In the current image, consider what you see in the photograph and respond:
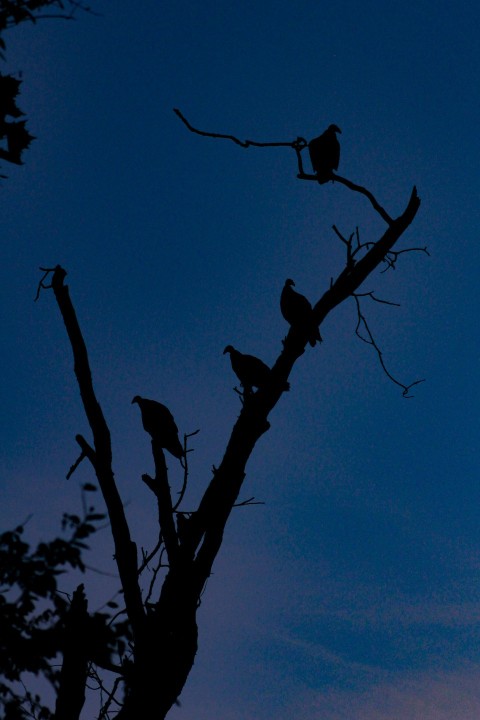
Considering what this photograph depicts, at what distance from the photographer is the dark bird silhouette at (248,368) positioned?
26.0 feet

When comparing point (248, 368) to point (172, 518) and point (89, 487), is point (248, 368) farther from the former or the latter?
point (89, 487)

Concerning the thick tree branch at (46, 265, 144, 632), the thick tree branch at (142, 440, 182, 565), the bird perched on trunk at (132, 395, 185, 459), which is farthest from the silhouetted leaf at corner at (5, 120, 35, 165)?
the bird perched on trunk at (132, 395, 185, 459)

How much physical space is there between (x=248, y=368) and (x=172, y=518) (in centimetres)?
465

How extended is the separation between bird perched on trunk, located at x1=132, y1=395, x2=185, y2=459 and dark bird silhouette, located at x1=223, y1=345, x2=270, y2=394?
1068 mm

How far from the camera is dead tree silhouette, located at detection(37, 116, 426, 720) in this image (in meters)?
3.09

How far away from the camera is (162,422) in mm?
6754

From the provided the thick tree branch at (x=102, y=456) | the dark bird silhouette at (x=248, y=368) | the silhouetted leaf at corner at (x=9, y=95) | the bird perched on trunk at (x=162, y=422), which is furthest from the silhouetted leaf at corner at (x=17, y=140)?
the dark bird silhouette at (x=248, y=368)

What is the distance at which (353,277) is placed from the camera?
3994mm

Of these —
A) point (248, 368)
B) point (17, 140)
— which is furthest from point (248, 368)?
point (17, 140)

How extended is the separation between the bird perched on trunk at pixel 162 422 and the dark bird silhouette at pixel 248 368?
1.07 metres

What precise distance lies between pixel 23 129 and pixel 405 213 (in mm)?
2238

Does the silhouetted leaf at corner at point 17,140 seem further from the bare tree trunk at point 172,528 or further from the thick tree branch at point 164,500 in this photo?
the thick tree branch at point 164,500

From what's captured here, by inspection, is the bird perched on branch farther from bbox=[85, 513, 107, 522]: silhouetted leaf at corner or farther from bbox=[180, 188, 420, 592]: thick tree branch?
bbox=[85, 513, 107, 522]: silhouetted leaf at corner

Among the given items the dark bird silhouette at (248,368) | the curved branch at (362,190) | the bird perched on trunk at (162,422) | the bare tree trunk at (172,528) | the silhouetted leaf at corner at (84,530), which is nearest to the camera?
the silhouetted leaf at corner at (84,530)
